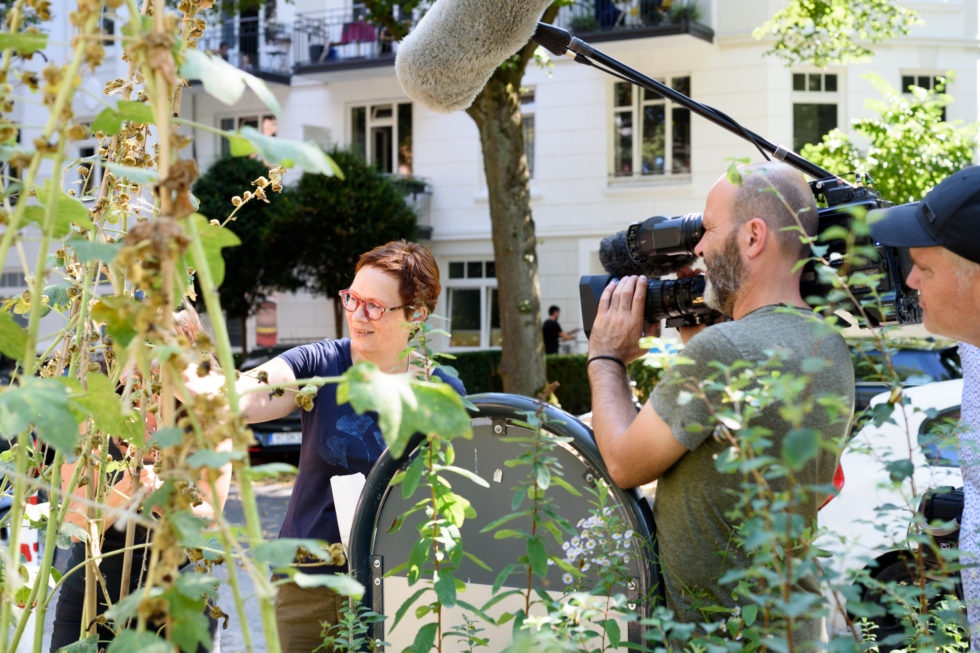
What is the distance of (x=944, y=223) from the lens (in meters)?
2.03

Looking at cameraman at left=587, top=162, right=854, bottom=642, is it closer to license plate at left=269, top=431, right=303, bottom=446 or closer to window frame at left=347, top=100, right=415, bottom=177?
license plate at left=269, top=431, right=303, bottom=446

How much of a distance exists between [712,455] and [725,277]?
1.29 feet

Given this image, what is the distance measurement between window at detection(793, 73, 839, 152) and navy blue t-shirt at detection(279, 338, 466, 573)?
61.3 ft

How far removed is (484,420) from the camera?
7.58 feet

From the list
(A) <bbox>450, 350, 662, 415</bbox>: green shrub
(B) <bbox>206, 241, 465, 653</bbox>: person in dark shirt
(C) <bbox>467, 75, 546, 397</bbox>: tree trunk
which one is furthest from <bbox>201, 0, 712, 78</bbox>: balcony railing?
(B) <bbox>206, 241, 465, 653</bbox>: person in dark shirt

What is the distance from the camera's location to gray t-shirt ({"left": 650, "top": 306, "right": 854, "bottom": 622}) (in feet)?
6.66

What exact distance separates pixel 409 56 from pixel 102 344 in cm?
102

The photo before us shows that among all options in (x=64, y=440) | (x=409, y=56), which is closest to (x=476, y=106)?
(x=409, y=56)

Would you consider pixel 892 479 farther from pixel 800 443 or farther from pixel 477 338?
pixel 477 338

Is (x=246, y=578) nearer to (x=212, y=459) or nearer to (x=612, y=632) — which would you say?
(x=612, y=632)

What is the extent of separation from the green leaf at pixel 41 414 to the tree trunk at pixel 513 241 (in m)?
10.7

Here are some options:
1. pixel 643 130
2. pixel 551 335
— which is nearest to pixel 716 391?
pixel 551 335

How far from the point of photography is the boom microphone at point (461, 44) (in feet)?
7.86

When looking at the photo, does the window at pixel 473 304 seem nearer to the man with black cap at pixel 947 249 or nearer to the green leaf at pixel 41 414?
the man with black cap at pixel 947 249
